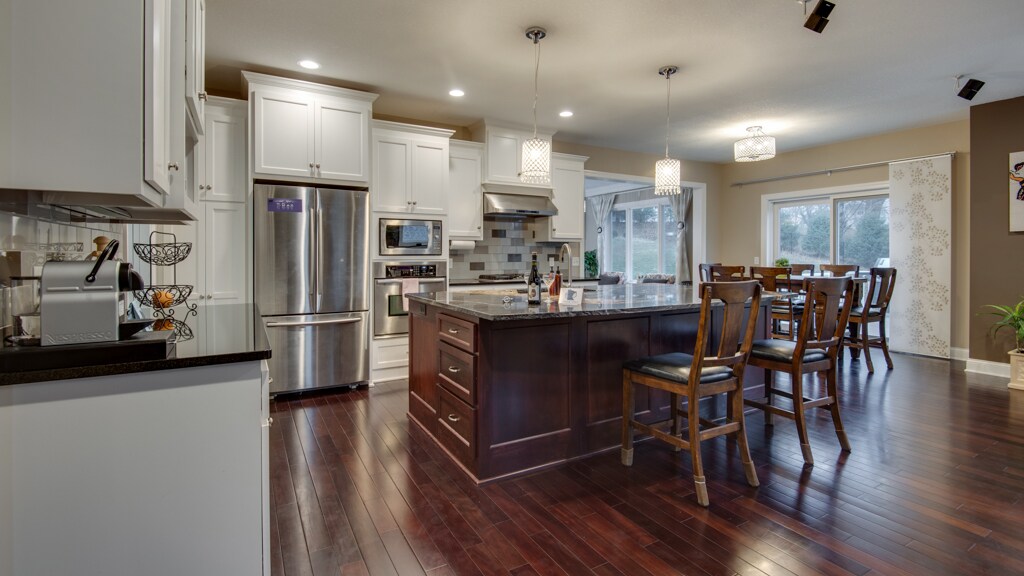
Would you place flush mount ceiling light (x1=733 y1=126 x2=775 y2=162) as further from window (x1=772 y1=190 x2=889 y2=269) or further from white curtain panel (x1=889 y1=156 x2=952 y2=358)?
window (x1=772 y1=190 x2=889 y2=269)

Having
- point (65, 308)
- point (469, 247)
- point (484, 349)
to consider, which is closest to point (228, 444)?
point (65, 308)

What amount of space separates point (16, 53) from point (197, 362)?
823 millimetres

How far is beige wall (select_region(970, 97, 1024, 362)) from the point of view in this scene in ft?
15.3

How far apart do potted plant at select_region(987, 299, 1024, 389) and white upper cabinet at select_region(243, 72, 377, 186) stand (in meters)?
5.80

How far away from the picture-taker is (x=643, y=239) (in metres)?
9.34

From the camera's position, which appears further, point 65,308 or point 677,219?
point 677,219

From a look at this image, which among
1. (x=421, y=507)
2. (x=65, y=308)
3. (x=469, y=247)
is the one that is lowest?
(x=421, y=507)

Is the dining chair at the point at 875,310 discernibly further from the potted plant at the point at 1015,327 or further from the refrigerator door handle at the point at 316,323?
the refrigerator door handle at the point at 316,323

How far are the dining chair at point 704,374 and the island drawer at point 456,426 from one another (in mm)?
819

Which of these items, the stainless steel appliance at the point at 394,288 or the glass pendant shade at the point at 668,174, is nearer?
the glass pendant shade at the point at 668,174

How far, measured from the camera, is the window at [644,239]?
8781mm

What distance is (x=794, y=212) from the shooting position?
23.0ft

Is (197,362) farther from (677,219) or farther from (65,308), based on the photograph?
(677,219)

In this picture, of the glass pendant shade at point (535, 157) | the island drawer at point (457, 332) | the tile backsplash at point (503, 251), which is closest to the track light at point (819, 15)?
the glass pendant shade at point (535, 157)
